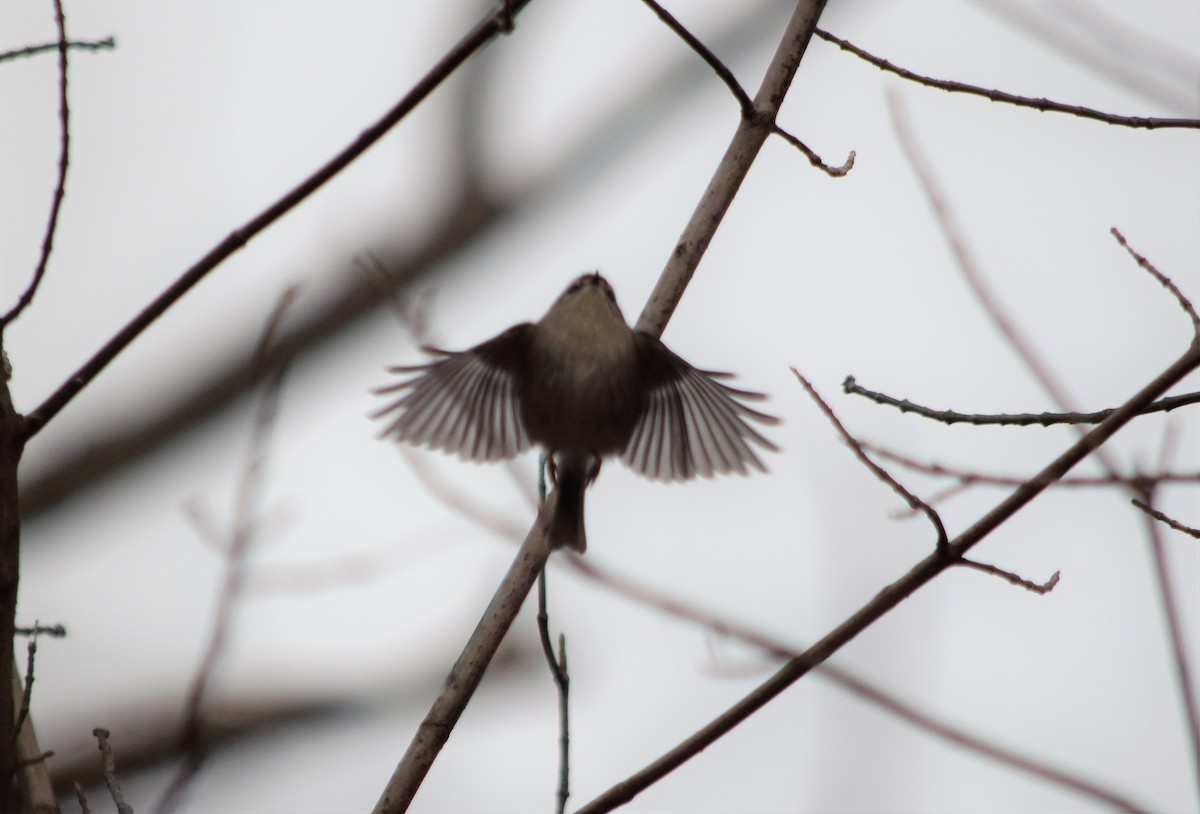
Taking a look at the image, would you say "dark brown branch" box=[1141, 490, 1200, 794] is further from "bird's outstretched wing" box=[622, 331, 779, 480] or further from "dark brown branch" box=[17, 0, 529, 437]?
"bird's outstretched wing" box=[622, 331, 779, 480]

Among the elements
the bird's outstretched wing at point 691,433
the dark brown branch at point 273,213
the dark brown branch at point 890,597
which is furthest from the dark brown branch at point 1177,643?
the bird's outstretched wing at point 691,433

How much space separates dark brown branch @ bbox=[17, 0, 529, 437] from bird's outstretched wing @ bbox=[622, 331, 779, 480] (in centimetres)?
152

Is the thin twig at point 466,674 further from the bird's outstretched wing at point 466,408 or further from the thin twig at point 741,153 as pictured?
the bird's outstretched wing at point 466,408

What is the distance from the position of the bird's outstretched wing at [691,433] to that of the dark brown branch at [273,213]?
152cm

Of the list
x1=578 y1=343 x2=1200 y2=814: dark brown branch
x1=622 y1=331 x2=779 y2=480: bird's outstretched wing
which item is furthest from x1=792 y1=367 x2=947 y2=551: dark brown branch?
x1=622 y1=331 x2=779 y2=480: bird's outstretched wing

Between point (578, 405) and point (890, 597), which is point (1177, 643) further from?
point (578, 405)

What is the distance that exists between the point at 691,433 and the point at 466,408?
1.91 ft

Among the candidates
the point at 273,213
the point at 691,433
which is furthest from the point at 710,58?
the point at 691,433

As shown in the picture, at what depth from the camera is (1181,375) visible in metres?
1.50

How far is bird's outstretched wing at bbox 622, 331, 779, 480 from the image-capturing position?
A: 3.07 metres

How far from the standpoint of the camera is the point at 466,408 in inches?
127

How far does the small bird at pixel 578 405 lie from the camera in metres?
2.86

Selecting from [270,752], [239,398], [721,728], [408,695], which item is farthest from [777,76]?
[408,695]

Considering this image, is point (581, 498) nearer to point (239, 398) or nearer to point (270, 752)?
point (239, 398)
